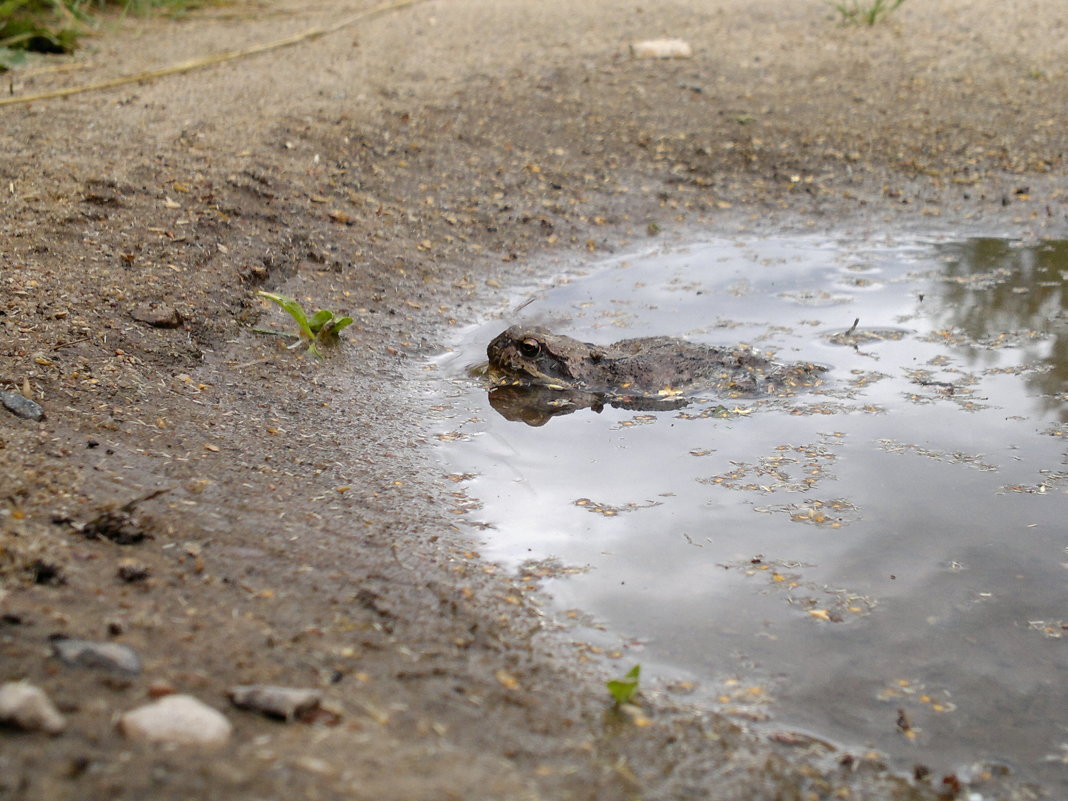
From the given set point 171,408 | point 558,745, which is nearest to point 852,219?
point 171,408

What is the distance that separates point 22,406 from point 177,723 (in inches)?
73.4

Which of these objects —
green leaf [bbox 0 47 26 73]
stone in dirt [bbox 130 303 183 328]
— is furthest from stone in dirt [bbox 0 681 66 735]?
green leaf [bbox 0 47 26 73]

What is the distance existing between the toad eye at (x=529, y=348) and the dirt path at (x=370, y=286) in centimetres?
46

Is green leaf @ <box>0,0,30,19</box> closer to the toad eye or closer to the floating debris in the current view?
the toad eye

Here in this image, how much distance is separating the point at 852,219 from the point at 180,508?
534 centimetres

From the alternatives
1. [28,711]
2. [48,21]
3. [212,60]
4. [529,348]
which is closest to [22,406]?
[28,711]

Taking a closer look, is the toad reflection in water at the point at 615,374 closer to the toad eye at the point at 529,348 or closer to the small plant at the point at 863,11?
the toad eye at the point at 529,348

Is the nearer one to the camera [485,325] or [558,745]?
[558,745]

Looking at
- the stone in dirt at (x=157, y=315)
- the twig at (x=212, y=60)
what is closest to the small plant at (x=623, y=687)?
the stone in dirt at (x=157, y=315)

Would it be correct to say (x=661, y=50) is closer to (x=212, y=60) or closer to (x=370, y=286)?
(x=212, y=60)

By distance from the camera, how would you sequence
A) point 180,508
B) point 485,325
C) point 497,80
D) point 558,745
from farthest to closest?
point 497,80, point 485,325, point 180,508, point 558,745

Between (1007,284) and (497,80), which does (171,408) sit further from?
(497,80)

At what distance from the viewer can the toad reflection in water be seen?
4.45 meters

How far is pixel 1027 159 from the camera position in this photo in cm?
749
